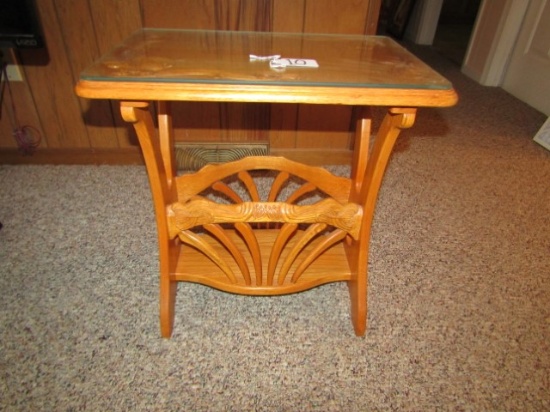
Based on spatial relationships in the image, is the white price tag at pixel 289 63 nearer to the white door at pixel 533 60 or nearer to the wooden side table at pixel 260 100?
the wooden side table at pixel 260 100

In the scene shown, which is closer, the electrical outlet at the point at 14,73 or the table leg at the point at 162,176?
the table leg at the point at 162,176

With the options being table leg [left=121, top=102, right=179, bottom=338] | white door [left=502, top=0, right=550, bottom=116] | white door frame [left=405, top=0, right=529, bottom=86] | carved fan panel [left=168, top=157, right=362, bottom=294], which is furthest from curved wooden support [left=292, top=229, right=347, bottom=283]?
white door frame [left=405, top=0, right=529, bottom=86]

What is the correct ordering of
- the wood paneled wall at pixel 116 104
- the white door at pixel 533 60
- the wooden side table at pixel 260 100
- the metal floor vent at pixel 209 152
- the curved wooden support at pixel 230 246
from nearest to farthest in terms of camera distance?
1. the wooden side table at pixel 260 100
2. the curved wooden support at pixel 230 246
3. the wood paneled wall at pixel 116 104
4. the metal floor vent at pixel 209 152
5. the white door at pixel 533 60

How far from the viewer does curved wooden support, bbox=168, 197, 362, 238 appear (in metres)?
0.77

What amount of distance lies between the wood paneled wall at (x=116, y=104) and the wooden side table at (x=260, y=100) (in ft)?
1.49

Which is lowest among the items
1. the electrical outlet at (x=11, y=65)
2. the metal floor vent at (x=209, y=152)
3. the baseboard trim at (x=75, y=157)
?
the baseboard trim at (x=75, y=157)

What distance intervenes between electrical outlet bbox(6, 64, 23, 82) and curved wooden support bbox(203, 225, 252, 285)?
1.12 metres

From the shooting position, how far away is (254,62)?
2.25ft

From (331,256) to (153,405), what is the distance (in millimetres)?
542

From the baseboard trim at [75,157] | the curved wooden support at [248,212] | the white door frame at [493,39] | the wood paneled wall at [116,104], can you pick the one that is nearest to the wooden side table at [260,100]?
the curved wooden support at [248,212]

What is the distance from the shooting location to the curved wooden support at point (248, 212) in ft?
2.52

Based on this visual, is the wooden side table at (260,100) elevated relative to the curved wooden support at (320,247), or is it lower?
elevated

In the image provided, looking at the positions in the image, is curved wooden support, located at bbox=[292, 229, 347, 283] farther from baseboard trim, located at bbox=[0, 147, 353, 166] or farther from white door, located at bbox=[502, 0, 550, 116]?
white door, located at bbox=[502, 0, 550, 116]

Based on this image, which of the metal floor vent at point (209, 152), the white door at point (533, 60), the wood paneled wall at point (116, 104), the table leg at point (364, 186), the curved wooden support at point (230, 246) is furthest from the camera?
the white door at point (533, 60)
